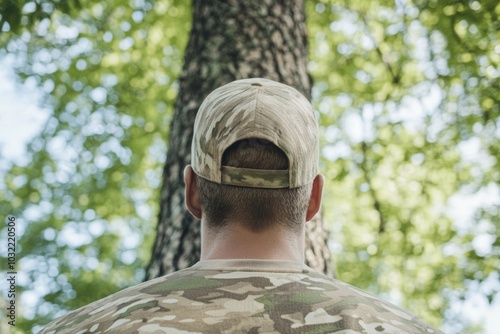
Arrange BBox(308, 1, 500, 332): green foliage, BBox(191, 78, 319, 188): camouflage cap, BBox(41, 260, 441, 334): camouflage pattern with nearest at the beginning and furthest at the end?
BBox(41, 260, 441, 334): camouflage pattern
BBox(191, 78, 319, 188): camouflage cap
BBox(308, 1, 500, 332): green foliage

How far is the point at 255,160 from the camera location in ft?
6.23

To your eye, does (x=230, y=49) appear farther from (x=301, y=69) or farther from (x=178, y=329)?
(x=178, y=329)

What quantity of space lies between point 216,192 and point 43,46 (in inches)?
294

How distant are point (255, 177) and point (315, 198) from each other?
330 mm

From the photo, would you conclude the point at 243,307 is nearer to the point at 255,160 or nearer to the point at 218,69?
the point at 255,160

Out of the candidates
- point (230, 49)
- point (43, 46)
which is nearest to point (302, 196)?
point (230, 49)

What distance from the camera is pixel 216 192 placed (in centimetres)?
189

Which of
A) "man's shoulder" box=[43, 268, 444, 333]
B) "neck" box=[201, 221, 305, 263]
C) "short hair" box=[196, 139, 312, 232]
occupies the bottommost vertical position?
"man's shoulder" box=[43, 268, 444, 333]

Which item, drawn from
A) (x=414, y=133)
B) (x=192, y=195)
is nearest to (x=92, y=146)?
(x=414, y=133)

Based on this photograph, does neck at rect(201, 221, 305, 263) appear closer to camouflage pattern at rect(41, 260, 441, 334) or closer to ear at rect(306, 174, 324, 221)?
camouflage pattern at rect(41, 260, 441, 334)

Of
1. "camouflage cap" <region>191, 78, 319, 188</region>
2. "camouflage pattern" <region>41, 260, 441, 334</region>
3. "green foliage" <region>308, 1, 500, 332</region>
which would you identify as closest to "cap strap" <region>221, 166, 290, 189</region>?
"camouflage cap" <region>191, 78, 319, 188</region>

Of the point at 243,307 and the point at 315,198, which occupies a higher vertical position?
the point at 315,198

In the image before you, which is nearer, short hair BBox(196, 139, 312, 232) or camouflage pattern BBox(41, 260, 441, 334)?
camouflage pattern BBox(41, 260, 441, 334)

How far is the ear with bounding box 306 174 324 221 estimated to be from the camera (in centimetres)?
205
